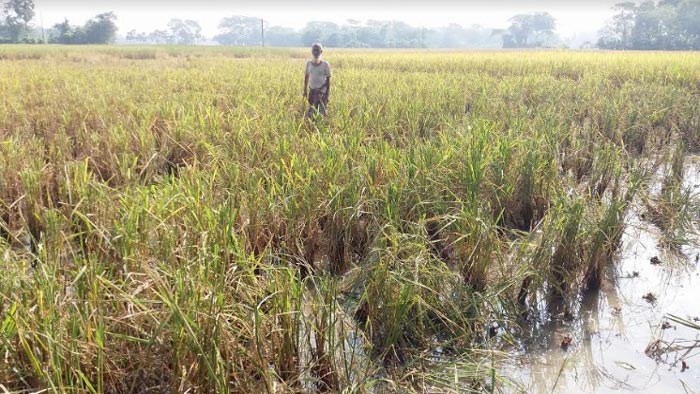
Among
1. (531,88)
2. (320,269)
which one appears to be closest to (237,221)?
(320,269)

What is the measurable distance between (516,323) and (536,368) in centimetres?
26

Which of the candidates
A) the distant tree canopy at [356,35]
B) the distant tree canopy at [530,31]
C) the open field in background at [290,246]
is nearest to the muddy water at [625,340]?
the open field in background at [290,246]

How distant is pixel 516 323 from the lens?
226 centimetres

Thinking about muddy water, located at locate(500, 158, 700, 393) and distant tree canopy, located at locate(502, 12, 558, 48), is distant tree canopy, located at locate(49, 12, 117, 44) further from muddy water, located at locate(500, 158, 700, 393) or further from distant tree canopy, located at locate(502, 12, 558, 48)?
distant tree canopy, located at locate(502, 12, 558, 48)

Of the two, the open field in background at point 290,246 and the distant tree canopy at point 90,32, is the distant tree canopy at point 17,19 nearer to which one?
the distant tree canopy at point 90,32

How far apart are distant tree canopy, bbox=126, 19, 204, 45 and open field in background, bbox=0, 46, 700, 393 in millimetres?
106817

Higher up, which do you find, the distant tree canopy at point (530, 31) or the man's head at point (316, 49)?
the distant tree canopy at point (530, 31)

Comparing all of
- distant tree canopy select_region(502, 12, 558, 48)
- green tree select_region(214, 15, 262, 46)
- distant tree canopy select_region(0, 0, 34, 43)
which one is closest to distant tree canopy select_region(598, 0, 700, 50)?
distant tree canopy select_region(502, 12, 558, 48)

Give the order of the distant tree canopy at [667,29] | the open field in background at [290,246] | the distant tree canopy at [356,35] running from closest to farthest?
1. the open field in background at [290,246]
2. the distant tree canopy at [667,29]
3. the distant tree canopy at [356,35]

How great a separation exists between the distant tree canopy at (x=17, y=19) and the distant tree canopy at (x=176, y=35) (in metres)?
51.3

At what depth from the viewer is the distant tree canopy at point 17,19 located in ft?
155

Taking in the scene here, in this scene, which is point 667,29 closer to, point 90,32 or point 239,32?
point 90,32

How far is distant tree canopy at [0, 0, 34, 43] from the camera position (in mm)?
47281

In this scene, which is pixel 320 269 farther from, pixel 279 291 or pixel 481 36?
pixel 481 36
